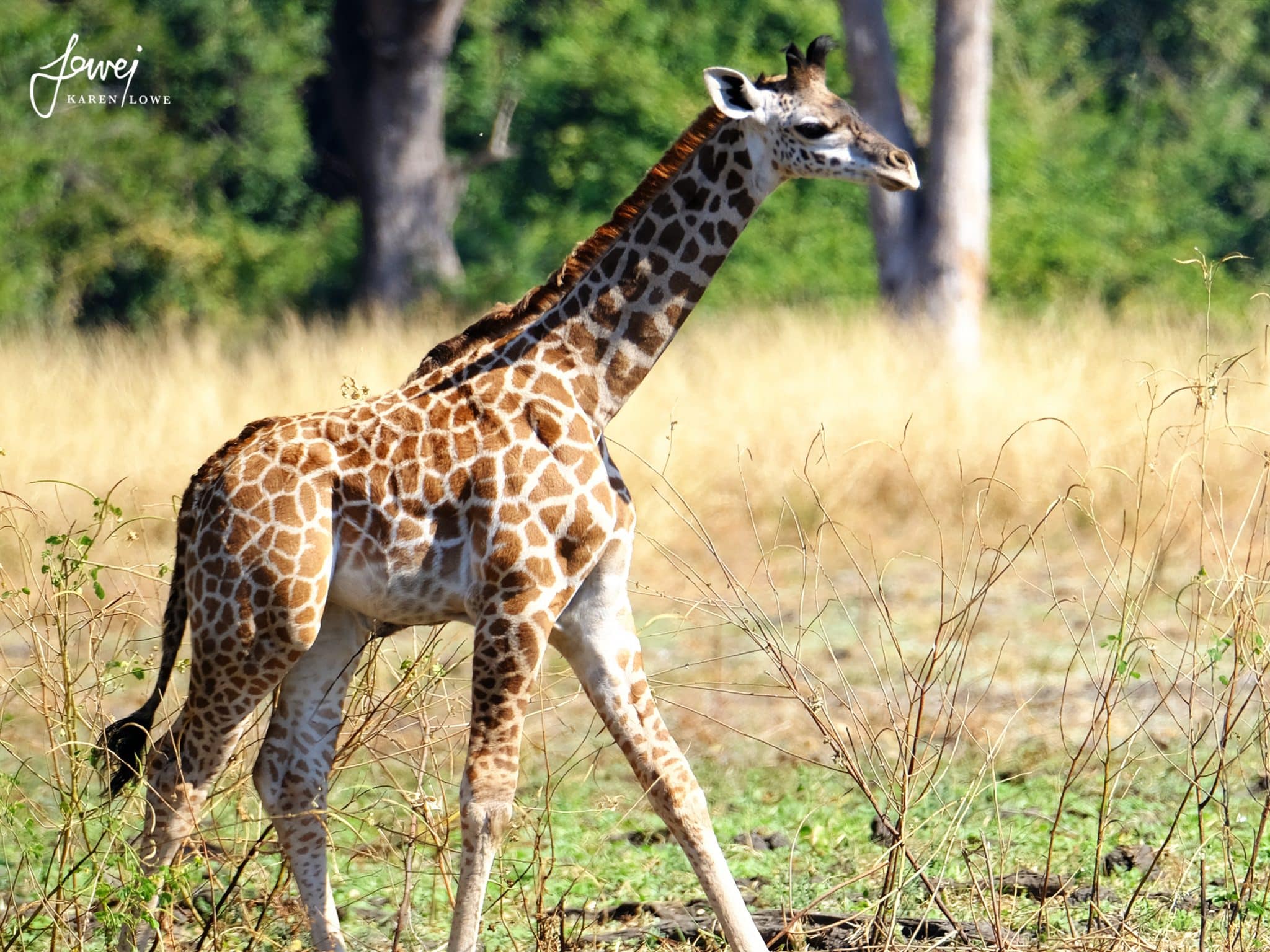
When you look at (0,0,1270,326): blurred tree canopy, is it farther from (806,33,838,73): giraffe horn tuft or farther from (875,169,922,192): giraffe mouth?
(875,169,922,192): giraffe mouth

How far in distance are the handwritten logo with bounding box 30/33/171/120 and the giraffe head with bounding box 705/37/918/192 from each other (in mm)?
12627

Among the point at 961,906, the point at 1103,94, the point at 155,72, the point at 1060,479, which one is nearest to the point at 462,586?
the point at 961,906

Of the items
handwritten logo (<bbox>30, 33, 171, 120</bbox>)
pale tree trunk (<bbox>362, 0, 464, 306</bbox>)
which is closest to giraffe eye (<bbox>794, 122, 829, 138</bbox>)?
handwritten logo (<bbox>30, 33, 171, 120</bbox>)

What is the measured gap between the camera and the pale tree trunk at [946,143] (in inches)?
483

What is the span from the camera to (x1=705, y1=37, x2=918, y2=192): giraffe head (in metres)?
3.68

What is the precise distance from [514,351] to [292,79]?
19164 mm

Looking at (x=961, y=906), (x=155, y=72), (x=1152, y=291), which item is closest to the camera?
(x=961, y=906)

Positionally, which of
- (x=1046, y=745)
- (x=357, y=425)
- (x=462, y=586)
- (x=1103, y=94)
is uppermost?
(x=1103, y=94)

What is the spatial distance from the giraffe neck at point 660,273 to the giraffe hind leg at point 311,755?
2.59 ft

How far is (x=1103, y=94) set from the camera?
22.1 metres

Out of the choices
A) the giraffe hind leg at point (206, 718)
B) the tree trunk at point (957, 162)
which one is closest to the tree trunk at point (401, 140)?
the tree trunk at point (957, 162)

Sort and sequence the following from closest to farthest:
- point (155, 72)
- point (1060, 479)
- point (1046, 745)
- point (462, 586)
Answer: point (462, 586), point (1046, 745), point (1060, 479), point (155, 72)

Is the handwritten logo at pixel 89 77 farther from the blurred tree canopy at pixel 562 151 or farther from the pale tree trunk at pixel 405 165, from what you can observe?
the pale tree trunk at pixel 405 165

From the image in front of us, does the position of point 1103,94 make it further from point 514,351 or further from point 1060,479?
point 514,351
